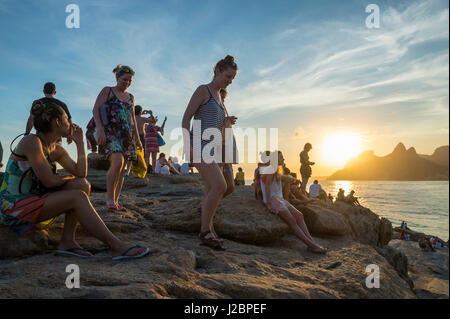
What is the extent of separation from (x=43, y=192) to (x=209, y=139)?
5.79ft

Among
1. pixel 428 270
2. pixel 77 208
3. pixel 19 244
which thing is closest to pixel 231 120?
pixel 77 208

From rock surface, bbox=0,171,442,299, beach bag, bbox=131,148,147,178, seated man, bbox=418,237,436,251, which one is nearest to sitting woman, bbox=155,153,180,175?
rock surface, bbox=0,171,442,299

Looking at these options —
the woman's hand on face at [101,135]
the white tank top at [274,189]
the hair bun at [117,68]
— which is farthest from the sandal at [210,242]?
the hair bun at [117,68]

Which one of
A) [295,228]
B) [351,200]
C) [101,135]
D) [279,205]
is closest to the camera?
[101,135]

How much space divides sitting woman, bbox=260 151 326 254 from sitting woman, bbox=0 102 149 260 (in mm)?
2620

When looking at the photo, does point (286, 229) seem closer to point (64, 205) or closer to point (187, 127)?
point (187, 127)

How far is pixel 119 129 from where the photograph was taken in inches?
161

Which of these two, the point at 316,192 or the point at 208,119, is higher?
the point at 208,119

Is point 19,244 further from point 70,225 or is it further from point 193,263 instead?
point 193,263

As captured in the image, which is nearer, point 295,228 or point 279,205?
point 295,228

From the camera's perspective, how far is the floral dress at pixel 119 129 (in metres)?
4.03

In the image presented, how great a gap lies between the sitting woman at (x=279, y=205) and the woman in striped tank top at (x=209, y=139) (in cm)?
159

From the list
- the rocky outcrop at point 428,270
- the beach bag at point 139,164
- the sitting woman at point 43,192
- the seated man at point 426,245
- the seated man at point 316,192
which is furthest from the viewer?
the seated man at point 426,245

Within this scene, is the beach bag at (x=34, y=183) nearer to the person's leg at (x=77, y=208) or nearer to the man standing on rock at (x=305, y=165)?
the person's leg at (x=77, y=208)
